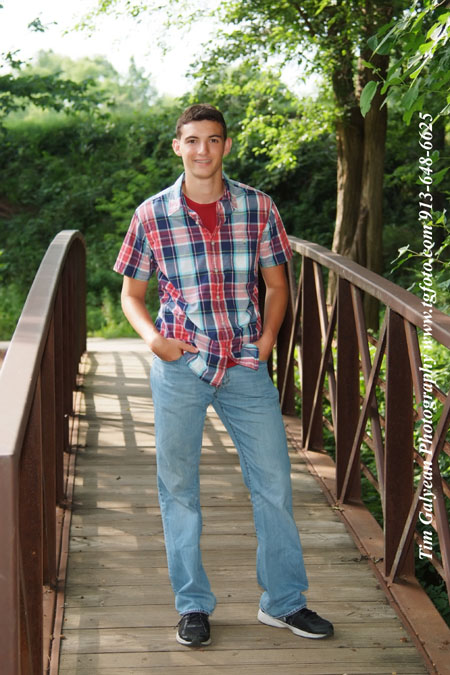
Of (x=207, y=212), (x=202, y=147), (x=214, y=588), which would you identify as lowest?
(x=214, y=588)

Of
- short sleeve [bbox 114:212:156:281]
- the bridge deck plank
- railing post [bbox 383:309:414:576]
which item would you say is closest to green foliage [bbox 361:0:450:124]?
railing post [bbox 383:309:414:576]

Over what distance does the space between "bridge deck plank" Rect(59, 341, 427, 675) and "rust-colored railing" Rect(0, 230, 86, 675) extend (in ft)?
0.50

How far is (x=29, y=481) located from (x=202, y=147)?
107 cm

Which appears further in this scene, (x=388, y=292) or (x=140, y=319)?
(x=388, y=292)

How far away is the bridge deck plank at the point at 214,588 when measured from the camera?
8.69ft

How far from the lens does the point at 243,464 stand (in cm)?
281

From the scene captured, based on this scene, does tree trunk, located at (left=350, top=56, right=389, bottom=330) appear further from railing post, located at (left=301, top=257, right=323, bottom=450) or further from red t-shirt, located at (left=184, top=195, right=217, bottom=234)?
red t-shirt, located at (left=184, top=195, right=217, bottom=234)

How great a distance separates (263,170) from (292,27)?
20.3 ft

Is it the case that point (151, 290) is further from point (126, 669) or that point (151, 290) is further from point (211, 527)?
point (126, 669)

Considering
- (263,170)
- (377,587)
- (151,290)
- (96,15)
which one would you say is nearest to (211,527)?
(377,587)

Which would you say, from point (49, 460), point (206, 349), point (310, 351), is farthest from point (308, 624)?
point (310, 351)

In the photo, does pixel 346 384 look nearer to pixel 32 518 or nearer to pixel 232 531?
pixel 232 531

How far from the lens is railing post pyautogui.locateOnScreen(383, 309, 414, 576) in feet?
9.84

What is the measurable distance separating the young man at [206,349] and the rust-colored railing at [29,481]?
1.18 feet
